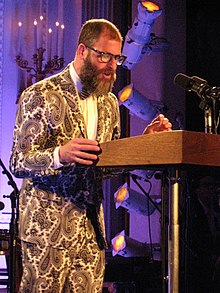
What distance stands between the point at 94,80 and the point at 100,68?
0.06 metres

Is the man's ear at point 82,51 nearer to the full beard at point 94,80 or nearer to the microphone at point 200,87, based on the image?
the full beard at point 94,80

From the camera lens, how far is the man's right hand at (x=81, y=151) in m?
1.89

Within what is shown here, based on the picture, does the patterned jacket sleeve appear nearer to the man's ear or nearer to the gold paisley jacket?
the gold paisley jacket

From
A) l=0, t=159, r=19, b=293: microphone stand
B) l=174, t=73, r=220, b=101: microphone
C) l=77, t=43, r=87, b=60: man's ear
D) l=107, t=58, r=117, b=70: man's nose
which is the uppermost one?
l=77, t=43, r=87, b=60: man's ear

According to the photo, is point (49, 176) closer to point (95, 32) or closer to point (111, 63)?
point (111, 63)

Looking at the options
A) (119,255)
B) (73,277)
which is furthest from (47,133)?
(119,255)

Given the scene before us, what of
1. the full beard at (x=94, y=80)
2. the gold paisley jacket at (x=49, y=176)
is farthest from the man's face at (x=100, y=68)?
the gold paisley jacket at (x=49, y=176)

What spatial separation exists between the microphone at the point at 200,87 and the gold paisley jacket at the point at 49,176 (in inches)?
18.2

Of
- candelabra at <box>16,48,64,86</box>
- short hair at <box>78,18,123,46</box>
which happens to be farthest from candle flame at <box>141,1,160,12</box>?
short hair at <box>78,18,123,46</box>

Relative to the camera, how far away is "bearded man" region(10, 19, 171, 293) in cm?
242

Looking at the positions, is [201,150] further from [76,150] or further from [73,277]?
[73,277]

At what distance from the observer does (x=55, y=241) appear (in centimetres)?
243

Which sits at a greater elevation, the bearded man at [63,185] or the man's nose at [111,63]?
the man's nose at [111,63]

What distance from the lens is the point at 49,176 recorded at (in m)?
2.45
